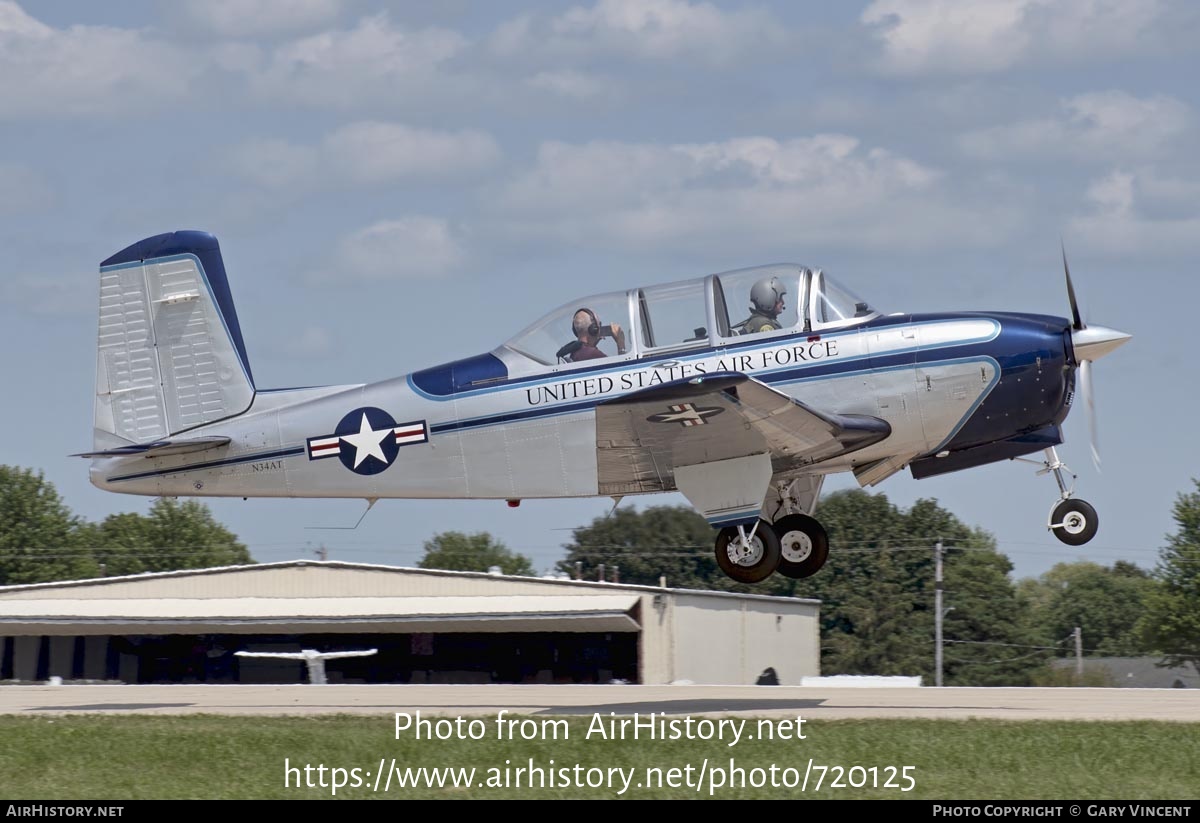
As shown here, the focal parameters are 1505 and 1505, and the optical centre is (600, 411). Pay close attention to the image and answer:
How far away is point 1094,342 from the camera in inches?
536

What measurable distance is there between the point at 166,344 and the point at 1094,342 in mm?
9312

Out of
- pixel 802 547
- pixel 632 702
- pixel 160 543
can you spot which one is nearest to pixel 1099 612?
pixel 160 543

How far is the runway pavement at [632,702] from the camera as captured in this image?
1669cm

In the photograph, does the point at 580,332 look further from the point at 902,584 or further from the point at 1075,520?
the point at 902,584

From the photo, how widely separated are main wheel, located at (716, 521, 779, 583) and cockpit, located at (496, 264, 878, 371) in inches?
75.1

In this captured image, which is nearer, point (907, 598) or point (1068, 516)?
point (1068, 516)

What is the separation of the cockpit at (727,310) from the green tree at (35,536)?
188 ft

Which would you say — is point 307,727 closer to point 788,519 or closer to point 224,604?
point 788,519

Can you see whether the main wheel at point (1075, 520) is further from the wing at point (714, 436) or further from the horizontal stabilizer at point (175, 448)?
the horizontal stabilizer at point (175, 448)

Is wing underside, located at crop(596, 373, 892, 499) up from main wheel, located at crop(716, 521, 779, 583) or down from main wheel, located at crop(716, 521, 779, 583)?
up

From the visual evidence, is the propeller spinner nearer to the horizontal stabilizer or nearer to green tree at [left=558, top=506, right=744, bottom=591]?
the horizontal stabilizer

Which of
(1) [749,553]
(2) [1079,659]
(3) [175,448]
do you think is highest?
(3) [175,448]

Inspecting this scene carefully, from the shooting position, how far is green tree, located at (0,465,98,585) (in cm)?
6625

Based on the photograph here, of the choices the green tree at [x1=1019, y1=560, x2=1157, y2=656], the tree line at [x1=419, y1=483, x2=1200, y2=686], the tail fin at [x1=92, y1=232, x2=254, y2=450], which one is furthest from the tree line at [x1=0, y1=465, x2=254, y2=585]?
the tail fin at [x1=92, y1=232, x2=254, y2=450]
